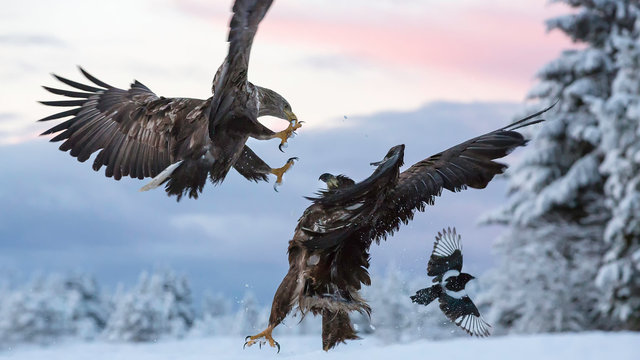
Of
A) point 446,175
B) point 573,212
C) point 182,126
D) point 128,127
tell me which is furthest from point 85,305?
point 446,175

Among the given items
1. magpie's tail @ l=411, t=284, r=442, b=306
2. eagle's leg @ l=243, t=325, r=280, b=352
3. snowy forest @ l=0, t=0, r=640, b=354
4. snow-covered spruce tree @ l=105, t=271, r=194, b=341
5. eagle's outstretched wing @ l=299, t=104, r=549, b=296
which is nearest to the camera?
eagle's outstretched wing @ l=299, t=104, r=549, b=296

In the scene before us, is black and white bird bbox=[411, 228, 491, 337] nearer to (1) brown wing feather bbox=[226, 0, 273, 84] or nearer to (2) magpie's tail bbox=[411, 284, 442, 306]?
(2) magpie's tail bbox=[411, 284, 442, 306]

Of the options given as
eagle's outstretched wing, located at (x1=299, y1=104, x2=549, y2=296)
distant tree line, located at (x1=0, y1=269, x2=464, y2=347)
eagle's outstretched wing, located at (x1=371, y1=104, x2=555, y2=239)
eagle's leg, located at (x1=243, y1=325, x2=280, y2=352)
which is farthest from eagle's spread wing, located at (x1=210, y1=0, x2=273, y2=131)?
distant tree line, located at (x1=0, y1=269, x2=464, y2=347)

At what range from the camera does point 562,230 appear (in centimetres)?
2347

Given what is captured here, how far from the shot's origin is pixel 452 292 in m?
5.97

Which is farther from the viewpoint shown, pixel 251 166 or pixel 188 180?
pixel 251 166

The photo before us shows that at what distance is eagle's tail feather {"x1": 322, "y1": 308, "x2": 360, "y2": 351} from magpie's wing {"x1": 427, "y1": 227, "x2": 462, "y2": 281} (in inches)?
32.7

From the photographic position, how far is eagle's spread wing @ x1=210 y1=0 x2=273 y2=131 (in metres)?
4.23

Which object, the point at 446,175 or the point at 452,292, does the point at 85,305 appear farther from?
the point at 446,175

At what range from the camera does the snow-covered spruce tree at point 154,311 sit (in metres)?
28.7

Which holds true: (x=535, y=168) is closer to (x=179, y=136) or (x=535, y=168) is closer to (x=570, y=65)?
(x=570, y=65)

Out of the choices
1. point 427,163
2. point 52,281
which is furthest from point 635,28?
point 52,281

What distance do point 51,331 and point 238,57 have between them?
76.4 ft

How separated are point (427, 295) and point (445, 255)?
0.38m
